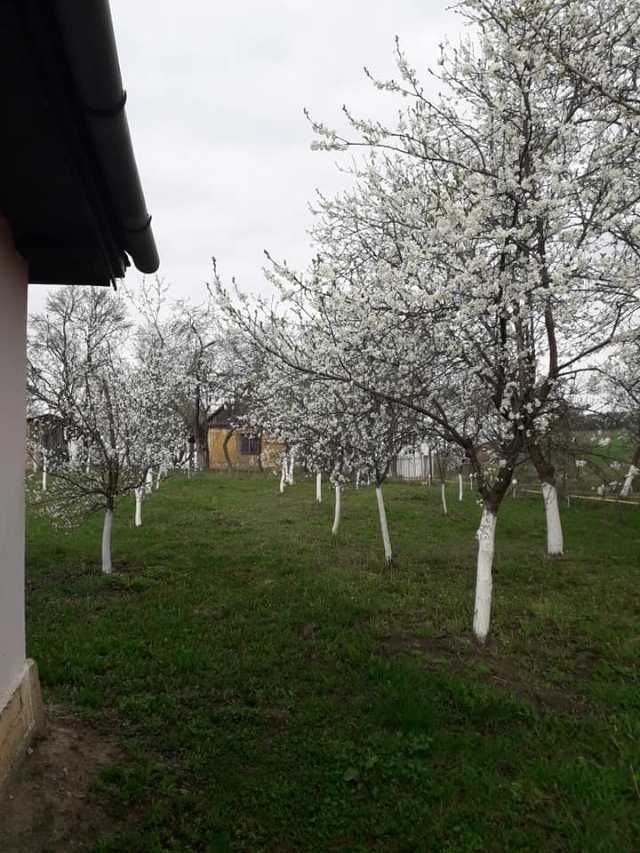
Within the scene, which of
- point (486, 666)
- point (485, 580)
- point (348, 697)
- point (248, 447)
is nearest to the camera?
point (348, 697)

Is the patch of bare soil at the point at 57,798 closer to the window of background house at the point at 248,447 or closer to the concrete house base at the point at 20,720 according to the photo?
the concrete house base at the point at 20,720

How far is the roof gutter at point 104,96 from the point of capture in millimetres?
1675

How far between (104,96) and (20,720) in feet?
10.3

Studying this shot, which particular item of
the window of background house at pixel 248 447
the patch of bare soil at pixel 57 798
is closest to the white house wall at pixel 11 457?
the patch of bare soil at pixel 57 798

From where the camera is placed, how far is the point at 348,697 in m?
4.71

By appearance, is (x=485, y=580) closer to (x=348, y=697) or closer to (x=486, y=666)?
(x=486, y=666)

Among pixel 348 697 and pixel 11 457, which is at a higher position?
pixel 11 457

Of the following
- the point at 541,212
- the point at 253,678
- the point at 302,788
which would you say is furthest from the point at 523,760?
the point at 541,212

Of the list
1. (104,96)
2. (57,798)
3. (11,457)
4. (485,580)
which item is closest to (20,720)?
(57,798)

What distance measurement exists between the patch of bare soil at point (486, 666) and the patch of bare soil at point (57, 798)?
9.11 feet

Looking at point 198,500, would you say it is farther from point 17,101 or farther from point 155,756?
point 17,101

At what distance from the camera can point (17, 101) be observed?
217 centimetres

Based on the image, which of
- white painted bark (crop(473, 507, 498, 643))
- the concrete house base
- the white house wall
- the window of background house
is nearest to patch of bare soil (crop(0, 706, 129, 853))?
the concrete house base

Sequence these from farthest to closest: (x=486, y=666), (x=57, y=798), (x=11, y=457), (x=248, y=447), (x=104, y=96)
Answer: (x=248, y=447)
(x=486, y=666)
(x=11, y=457)
(x=57, y=798)
(x=104, y=96)
